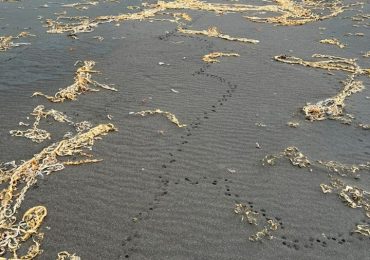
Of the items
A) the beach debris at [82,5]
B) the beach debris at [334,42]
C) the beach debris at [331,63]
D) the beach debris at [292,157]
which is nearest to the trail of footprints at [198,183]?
the beach debris at [292,157]

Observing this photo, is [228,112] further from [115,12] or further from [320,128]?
[115,12]

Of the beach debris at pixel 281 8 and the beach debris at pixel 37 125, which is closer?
the beach debris at pixel 37 125

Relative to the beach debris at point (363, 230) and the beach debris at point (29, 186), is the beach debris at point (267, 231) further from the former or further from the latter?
the beach debris at point (29, 186)

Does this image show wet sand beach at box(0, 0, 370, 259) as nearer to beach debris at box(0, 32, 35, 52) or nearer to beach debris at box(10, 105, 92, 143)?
beach debris at box(10, 105, 92, 143)

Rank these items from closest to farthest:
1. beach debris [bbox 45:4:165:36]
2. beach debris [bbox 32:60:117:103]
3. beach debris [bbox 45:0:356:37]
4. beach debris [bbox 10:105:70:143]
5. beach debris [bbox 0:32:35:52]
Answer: beach debris [bbox 10:105:70:143] → beach debris [bbox 32:60:117:103] → beach debris [bbox 0:32:35:52] → beach debris [bbox 45:4:165:36] → beach debris [bbox 45:0:356:37]

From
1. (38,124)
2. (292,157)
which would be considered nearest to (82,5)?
(38,124)

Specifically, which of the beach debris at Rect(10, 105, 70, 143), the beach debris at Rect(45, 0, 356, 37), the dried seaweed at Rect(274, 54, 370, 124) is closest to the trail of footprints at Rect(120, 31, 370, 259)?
the dried seaweed at Rect(274, 54, 370, 124)
